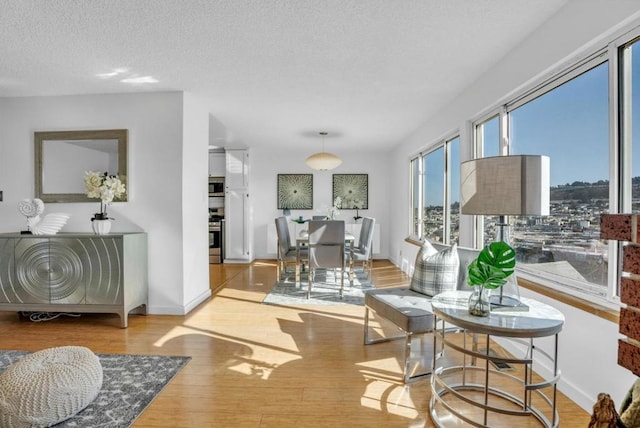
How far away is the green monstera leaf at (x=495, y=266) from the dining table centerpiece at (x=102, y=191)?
327cm

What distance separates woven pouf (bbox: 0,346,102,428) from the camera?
1.62 metres

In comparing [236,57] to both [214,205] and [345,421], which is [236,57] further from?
[214,205]

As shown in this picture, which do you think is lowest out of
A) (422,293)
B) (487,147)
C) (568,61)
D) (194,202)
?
(422,293)

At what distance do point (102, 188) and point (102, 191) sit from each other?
3cm

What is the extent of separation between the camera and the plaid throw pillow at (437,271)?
8.14 feet

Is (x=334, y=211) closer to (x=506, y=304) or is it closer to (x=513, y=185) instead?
(x=506, y=304)

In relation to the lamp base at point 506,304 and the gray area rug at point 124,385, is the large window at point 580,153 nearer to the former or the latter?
the lamp base at point 506,304

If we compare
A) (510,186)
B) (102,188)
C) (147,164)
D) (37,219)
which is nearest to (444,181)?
(510,186)

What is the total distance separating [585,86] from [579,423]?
1.89 meters

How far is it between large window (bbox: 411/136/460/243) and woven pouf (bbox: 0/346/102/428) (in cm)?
354

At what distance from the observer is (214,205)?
688 cm

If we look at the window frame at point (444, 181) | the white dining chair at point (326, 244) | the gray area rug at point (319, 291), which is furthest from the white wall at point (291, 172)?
the white dining chair at point (326, 244)

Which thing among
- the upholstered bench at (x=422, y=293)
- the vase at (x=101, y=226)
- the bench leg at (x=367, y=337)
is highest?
the vase at (x=101, y=226)

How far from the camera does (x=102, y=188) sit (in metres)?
3.22
